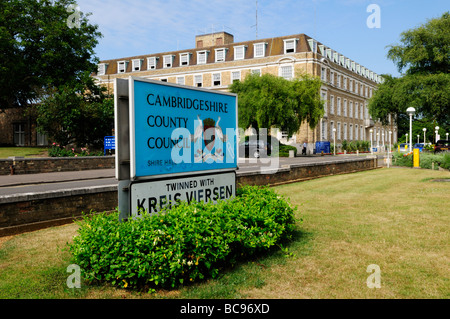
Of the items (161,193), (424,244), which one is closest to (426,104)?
(424,244)

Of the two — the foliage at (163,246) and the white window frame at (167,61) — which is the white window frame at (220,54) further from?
the foliage at (163,246)

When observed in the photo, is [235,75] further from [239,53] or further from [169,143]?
[169,143]

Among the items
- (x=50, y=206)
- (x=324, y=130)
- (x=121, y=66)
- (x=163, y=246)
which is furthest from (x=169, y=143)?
(x=121, y=66)

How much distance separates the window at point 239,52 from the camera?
5722 centimetres

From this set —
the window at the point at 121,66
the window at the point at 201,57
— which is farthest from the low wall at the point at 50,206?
the window at the point at 121,66

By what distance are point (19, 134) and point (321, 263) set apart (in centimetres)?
4449

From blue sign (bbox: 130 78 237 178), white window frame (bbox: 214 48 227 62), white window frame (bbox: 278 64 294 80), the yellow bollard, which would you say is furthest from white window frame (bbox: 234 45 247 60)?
blue sign (bbox: 130 78 237 178)

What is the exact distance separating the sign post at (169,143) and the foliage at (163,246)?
1.42 ft

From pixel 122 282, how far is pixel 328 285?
238 cm

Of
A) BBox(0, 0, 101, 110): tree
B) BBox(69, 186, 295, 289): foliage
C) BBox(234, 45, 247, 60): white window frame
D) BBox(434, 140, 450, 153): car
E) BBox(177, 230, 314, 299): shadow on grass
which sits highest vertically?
BBox(234, 45, 247, 60): white window frame

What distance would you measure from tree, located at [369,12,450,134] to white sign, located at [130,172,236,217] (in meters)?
36.2

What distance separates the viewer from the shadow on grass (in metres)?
4.10

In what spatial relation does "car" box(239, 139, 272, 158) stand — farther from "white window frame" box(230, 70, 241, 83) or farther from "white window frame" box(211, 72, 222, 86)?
"white window frame" box(211, 72, 222, 86)

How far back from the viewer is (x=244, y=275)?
4.62 meters
